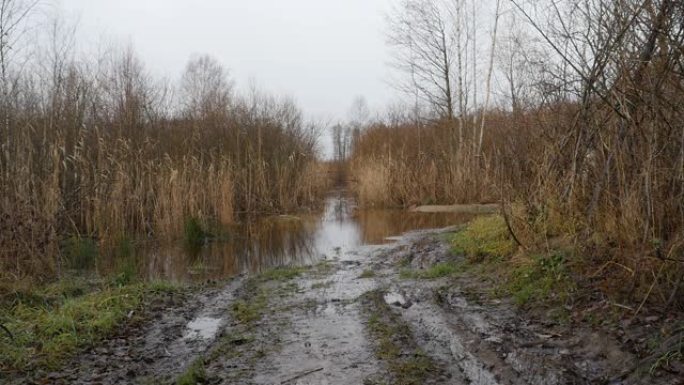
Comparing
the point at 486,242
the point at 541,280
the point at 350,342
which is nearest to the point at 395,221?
the point at 486,242

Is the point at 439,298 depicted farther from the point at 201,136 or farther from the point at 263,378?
the point at 201,136

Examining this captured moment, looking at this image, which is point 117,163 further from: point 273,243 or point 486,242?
point 486,242

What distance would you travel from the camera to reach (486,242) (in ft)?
24.7

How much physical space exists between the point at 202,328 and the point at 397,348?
203 centimetres

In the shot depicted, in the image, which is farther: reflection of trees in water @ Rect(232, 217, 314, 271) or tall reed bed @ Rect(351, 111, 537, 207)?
tall reed bed @ Rect(351, 111, 537, 207)

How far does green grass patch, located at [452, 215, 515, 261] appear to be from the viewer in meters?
6.93

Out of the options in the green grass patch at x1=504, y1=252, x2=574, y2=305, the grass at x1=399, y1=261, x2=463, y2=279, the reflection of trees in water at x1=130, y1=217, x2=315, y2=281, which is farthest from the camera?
the reflection of trees in water at x1=130, y1=217, x2=315, y2=281

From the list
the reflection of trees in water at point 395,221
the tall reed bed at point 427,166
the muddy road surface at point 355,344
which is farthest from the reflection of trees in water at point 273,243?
Result: the tall reed bed at point 427,166

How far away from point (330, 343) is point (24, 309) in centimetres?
309

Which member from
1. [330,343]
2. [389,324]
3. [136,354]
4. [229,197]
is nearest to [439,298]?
[389,324]

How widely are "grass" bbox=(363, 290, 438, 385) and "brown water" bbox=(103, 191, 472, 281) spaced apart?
12.1ft

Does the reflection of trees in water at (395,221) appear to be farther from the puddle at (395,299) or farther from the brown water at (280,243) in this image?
the puddle at (395,299)

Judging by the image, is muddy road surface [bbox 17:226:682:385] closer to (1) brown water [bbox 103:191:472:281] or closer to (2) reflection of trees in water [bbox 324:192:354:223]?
(1) brown water [bbox 103:191:472:281]

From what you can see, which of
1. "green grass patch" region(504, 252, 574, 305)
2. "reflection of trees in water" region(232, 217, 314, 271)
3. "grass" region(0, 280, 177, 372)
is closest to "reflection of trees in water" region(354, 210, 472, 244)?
"reflection of trees in water" region(232, 217, 314, 271)
